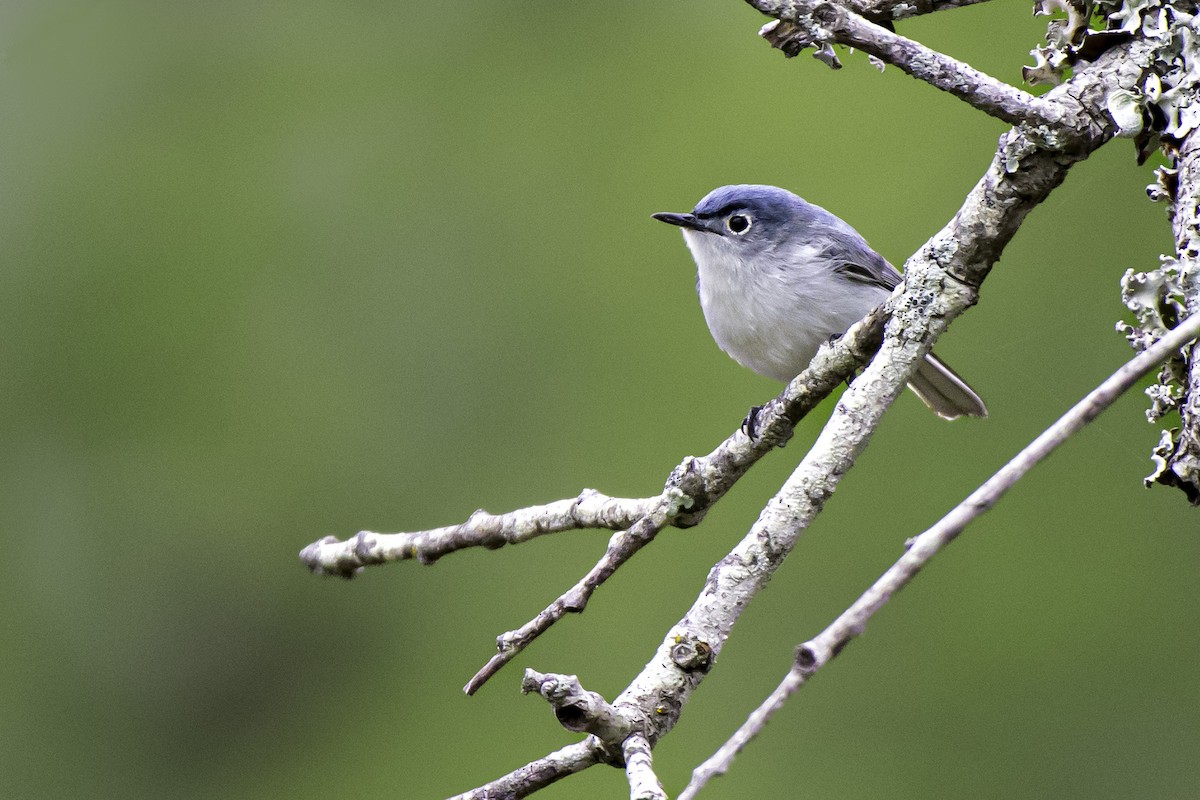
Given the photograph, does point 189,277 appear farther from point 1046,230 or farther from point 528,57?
point 1046,230

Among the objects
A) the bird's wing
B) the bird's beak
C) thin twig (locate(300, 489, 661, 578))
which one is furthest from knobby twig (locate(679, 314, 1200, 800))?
the bird's beak

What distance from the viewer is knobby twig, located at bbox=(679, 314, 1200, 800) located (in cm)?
111

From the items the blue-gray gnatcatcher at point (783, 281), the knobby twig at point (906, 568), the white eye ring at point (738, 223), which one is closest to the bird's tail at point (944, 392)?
the blue-gray gnatcatcher at point (783, 281)

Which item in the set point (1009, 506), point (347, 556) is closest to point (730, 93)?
point (1009, 506)

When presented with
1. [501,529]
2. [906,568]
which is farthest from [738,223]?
[906,568]

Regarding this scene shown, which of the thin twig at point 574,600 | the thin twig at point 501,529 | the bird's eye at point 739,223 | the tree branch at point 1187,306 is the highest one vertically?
the bird's eye at point 739,223

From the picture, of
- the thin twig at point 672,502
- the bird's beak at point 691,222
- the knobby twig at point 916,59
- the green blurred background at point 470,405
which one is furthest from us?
the green blurred background at point 470,405

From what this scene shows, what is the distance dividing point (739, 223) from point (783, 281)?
330 millimetres

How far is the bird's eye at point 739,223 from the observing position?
3.96 metres

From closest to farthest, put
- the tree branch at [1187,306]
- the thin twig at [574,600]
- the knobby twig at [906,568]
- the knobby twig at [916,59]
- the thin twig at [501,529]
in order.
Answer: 1. the knobby twig at [906,568]
2. the knobby twig at [916,59]
3. the tree branch at [1187,306]
4. the thin twig at [574,600]
5. the thin twig at [501,529]

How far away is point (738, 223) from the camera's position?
396 cm

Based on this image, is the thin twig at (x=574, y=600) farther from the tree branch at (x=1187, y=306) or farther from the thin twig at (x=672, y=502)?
the tree branch at (x=1187, y=306)

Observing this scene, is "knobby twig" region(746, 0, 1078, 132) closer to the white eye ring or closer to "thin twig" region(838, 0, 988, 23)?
"thin twig" region(838, 0, 988, 23)

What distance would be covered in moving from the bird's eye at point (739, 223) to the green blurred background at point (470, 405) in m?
0.69
